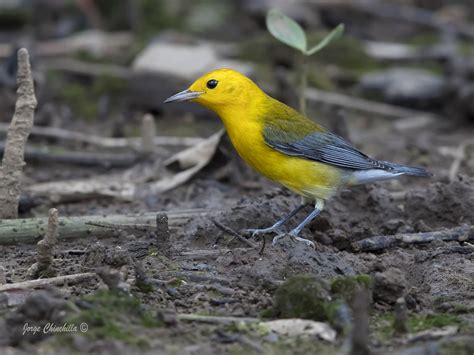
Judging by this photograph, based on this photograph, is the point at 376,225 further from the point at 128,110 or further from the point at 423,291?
the point at 128,110

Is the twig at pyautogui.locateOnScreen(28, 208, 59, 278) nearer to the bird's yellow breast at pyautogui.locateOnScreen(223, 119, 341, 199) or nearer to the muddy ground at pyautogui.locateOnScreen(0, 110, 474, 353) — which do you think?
the muddy ground at pyautogui.locateOnScreen(0, 110, 474, 353)

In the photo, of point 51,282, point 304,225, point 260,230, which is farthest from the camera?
point 304,225

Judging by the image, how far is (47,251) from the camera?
5.08 metres

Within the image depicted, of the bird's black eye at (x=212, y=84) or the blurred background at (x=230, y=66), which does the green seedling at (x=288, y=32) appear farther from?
the bird's black eye at (x=212, y=84)

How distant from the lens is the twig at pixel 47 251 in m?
4.93

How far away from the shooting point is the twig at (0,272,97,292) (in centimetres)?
485

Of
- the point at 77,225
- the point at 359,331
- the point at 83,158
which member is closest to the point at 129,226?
the point at 77,225

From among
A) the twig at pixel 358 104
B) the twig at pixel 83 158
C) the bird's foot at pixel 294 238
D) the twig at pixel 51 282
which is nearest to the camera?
the twig at pixel 51 282

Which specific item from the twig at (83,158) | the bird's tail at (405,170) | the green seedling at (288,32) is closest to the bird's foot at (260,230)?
the bird's tail at (405,170)

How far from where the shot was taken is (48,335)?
4.14m

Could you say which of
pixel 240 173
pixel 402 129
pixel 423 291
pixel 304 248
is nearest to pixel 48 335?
pixel 304 248

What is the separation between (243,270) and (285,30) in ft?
9.78

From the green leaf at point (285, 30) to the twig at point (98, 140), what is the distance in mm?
1603

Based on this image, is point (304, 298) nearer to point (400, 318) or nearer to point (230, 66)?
point (400, 318)
